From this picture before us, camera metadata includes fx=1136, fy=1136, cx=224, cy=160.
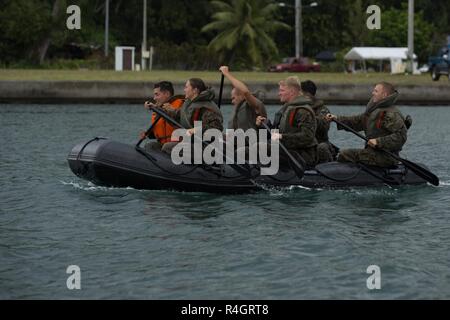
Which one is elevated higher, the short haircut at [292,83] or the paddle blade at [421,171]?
the short haircut at [292,83]

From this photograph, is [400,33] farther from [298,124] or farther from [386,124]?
[298,124]

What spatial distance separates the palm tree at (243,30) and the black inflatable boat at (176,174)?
57.3 meters

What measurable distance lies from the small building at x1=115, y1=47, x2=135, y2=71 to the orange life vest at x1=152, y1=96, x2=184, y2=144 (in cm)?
5100

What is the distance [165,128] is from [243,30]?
5777 centimetres

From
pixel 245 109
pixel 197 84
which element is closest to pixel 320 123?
pixel 245 109

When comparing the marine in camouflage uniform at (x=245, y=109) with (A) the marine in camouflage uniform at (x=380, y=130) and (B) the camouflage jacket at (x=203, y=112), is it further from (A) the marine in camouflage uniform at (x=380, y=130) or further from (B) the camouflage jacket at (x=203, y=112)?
(A) the marine in camouflage uniform at (x=380, y=130)

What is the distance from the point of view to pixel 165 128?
18719 millimetres

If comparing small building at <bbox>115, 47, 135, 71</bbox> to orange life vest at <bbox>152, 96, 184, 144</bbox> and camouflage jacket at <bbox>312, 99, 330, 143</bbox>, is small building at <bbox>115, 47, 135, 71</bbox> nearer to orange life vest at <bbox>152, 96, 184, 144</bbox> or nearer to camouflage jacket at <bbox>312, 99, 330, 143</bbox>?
orange life vest at <bbox>152, 96, 184, 144</bbox>

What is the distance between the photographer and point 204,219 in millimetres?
16797

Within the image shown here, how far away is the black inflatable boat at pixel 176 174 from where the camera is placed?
18031 millimetres

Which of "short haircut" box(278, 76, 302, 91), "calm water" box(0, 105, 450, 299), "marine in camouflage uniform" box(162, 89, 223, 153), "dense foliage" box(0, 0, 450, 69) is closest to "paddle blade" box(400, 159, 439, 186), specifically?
"calm water" box(0, 105, 450, 299)

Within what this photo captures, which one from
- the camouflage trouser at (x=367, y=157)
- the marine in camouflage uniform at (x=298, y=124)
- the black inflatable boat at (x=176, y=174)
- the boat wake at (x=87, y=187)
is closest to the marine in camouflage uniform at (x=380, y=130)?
the camouflage trouser at (x=367, y=157)
